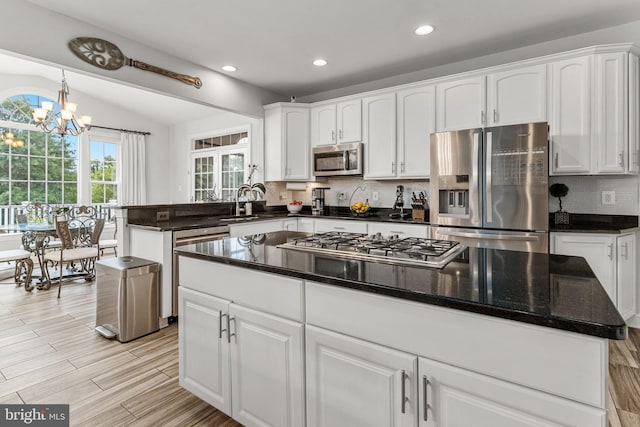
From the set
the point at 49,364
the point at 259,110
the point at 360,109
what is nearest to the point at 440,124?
the point at 360,109

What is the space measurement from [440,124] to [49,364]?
3961 mm

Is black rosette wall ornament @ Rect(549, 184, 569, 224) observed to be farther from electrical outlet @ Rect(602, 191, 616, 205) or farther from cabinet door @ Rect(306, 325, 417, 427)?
cabinet door @ Rect(306, 325, 417, 427)

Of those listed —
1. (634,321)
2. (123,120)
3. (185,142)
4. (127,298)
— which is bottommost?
(634,321)

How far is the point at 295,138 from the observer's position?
15.2 ft

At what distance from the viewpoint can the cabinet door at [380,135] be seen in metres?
3.96

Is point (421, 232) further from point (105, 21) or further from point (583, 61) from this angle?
point (105, 21)

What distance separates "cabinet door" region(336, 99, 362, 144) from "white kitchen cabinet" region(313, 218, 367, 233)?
104cm

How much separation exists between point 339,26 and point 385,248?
7.65 feet

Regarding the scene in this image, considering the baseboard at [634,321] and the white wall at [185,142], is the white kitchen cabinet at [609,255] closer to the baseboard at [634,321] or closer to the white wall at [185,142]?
the baseboard at [634,321]

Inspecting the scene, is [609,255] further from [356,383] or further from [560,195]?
[356,383]

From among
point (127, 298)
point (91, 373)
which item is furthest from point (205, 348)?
point (127, 298)

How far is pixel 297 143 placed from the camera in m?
4.64

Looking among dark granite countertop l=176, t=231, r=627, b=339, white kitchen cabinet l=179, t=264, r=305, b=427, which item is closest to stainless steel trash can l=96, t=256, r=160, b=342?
white kitchen cabinet l=179, t=264, r=305, b=427

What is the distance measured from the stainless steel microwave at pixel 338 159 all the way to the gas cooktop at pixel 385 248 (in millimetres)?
2349
